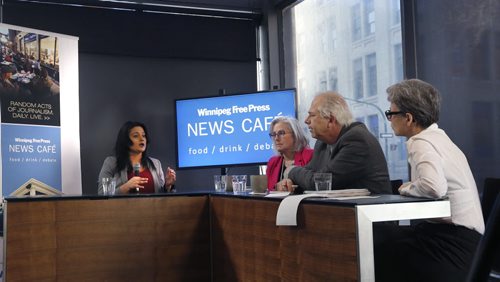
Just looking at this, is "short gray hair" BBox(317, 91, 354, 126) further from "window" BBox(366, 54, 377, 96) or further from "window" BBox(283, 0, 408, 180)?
"window" BBox(366, 54, 377, 96)

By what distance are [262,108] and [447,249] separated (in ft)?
9.69

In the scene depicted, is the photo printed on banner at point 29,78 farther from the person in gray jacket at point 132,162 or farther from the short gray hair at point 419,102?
the short gray hair at point 419,102

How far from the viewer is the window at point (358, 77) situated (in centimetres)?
446

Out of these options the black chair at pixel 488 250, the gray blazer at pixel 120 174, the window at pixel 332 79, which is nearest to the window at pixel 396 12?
the window at pixel 332 79

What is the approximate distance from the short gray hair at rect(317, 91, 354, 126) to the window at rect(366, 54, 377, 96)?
4.92 feet

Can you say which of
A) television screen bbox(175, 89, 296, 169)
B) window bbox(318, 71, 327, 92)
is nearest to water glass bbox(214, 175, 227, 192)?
television screen bbox(175, 89, 296, 169)

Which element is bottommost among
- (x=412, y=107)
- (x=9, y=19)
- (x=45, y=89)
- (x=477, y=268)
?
(x=477, y=268)

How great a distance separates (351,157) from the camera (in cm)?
253

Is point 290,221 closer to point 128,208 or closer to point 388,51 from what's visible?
point 128,208

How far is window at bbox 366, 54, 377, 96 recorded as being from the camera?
4301mm

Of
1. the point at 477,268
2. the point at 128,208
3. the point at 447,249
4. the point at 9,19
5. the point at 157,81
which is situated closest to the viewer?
the point at 477,268

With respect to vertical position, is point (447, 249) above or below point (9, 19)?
below

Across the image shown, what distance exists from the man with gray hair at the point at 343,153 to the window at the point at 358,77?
63.2 inches

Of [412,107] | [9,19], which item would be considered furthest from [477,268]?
[9,19]
